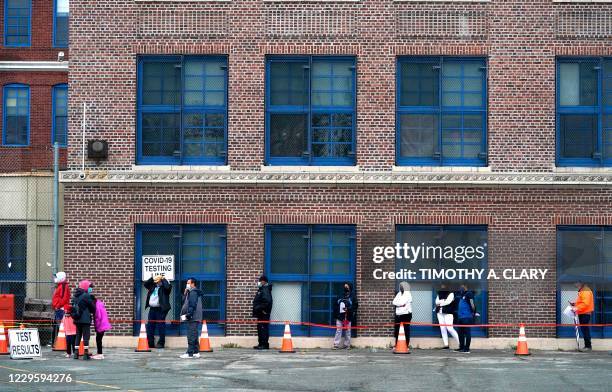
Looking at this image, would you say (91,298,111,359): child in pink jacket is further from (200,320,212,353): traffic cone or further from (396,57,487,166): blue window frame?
(396,57,487,166): blue window frame

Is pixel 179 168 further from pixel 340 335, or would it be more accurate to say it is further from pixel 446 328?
pixel 446 328

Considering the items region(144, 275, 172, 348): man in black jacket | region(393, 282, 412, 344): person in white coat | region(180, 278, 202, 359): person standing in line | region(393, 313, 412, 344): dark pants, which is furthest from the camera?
region(144, 275, 172, 348): man in black jacket

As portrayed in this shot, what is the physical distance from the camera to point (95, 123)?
99.5 ft

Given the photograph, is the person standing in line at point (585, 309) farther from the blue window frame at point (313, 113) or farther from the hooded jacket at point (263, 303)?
the hooded jacket at point (263, 303)

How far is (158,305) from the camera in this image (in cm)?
2953

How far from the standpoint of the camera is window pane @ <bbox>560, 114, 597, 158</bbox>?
30453 millimetres

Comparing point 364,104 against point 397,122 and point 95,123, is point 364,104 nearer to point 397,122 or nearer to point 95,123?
point 397,122

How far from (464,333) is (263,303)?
496cm

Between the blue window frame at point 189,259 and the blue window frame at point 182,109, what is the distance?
1.79 metres

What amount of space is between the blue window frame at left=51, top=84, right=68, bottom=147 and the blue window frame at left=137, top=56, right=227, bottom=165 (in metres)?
10.3

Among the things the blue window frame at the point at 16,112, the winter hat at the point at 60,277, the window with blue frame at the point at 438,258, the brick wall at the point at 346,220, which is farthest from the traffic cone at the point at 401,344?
the blue window frame at the point at 16,112

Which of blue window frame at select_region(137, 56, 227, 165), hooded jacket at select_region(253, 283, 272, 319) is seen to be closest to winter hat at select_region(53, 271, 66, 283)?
blue window frame at select_region(137, 56, 227, 165)

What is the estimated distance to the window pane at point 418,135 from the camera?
30.4m

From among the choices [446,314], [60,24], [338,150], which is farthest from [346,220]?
[60,24]
